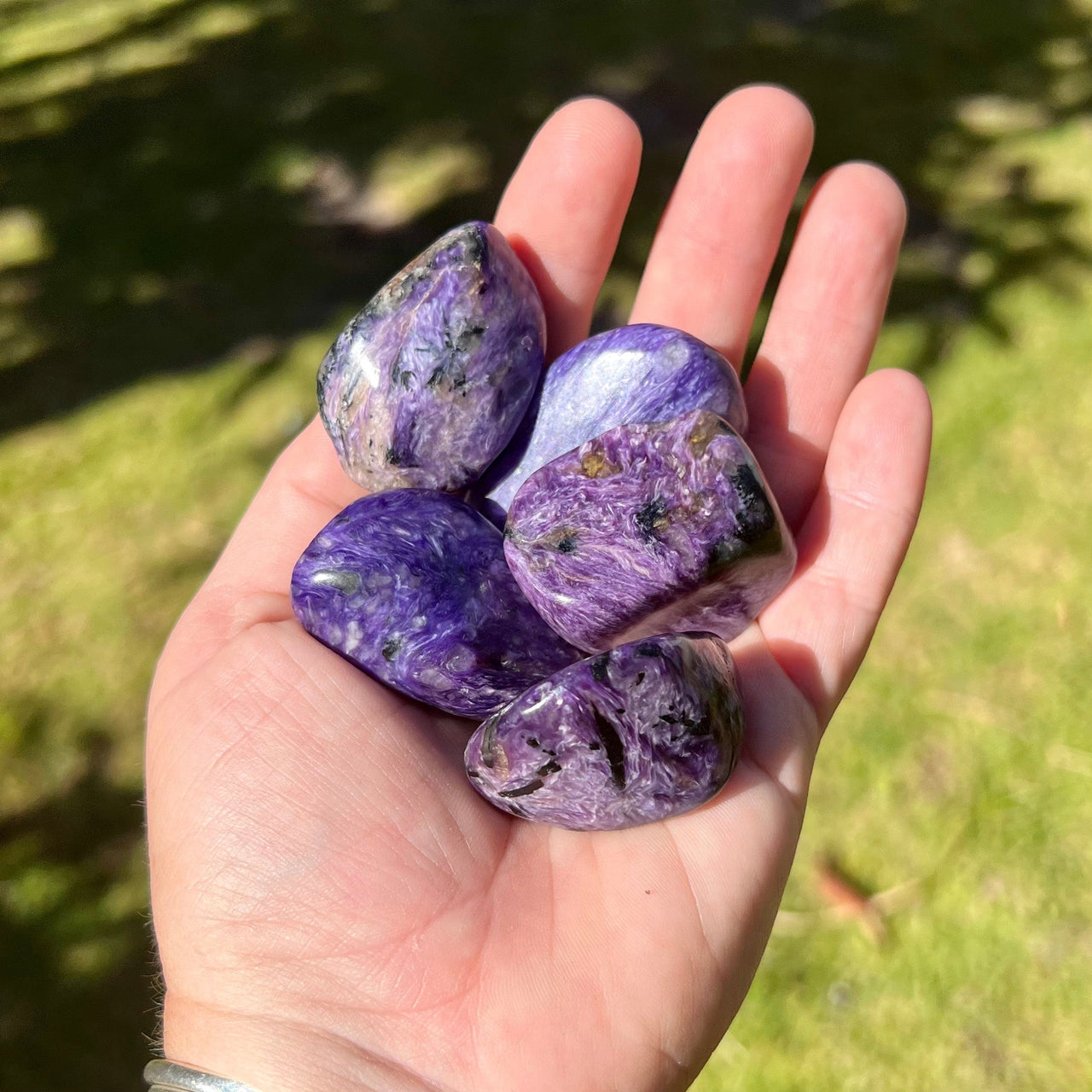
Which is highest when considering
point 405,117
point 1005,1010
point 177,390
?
point 405,117

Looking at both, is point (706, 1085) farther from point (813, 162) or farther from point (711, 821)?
point (813, 162)

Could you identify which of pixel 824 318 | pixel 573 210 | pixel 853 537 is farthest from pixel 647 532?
pixel 573 210

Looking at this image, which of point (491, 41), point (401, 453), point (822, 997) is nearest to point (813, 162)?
point (491, 41)

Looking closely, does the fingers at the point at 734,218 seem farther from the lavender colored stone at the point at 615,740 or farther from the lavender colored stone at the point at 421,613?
the lavender colored stone at the point at 615,740

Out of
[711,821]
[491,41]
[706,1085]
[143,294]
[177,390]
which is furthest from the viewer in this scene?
[491,41]

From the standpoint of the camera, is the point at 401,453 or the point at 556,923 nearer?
the point at 556,923

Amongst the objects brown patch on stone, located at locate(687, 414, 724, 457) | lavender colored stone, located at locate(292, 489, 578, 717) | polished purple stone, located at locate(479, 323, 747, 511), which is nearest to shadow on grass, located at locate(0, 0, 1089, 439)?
polished purple stone, located at locate(479, 323, 747, 511)

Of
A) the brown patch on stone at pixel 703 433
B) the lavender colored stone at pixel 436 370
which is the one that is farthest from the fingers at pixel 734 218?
the brown patch on stone at pixel 703 433
